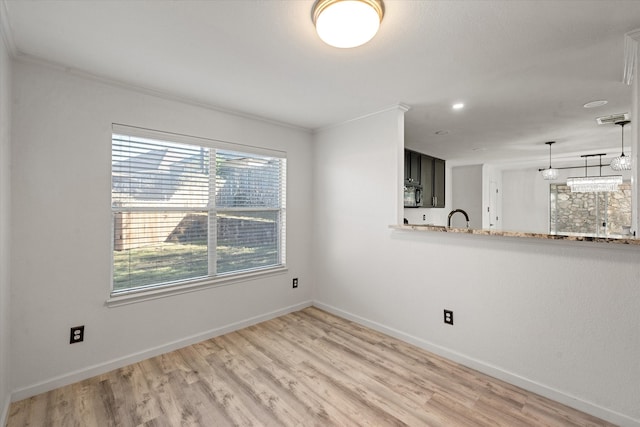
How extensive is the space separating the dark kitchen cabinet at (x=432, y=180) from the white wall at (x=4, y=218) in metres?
5.24

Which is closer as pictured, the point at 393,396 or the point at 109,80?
the point at 393,396

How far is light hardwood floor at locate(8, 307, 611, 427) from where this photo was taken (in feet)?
6.03

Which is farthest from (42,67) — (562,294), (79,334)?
(562,294)

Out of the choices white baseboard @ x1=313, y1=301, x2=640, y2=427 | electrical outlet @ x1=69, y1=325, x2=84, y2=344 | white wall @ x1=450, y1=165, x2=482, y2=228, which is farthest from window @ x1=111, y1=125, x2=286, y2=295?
white wall @ x1=450, y1=165, x2=482, y2=228

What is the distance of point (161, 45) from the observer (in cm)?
186

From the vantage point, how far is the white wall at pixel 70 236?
2027mm

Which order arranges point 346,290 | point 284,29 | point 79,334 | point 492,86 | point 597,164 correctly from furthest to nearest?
point 597,164
point 346,290
point 492,86
point 79,334
point 284,29

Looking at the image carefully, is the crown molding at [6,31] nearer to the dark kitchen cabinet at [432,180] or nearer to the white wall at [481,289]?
the white wall at [481,289]

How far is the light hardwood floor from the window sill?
21.6 inches

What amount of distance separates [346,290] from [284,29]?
109 inches

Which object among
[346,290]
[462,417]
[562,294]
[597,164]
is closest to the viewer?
[462,417]

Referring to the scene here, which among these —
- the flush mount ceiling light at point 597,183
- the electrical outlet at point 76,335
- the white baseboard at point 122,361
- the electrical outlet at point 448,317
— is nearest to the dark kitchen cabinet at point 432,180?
the flush mount ceiling light at point 597,183

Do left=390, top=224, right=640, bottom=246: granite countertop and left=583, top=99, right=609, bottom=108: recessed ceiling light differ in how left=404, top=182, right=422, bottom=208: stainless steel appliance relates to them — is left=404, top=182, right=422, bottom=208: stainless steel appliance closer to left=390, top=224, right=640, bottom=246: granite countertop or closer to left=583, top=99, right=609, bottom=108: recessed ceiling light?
left=390, top=224, right=640, bottom=246: granite countertop

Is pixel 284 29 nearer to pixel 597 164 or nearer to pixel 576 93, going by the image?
pixel 576 93
